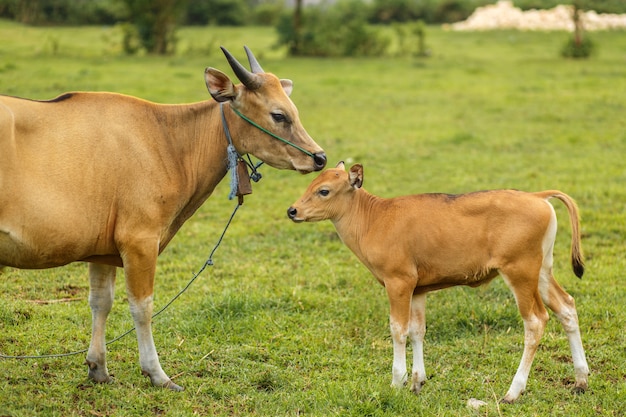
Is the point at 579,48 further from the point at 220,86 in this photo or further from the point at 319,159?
the point at 220,86

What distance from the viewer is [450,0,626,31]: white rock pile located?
3978cm

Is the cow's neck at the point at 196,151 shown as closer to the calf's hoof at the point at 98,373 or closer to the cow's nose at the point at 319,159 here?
the cow's nose at the point at 319,159

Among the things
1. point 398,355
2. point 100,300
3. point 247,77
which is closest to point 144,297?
point 100,300

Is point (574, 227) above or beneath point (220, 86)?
beneath

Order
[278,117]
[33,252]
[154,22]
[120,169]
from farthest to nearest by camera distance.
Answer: [154,22] → [278,117] → [120,169] → [33,252]

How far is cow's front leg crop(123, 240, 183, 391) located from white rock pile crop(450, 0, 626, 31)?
3655 centimetres

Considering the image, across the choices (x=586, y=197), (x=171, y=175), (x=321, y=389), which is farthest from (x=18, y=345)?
(x=586, y=197)

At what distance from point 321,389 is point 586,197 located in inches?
A: 259

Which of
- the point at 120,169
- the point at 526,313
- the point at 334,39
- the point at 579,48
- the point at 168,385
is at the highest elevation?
the point at 120,169

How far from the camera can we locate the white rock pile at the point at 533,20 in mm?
39781

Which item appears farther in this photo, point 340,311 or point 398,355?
point 340,311

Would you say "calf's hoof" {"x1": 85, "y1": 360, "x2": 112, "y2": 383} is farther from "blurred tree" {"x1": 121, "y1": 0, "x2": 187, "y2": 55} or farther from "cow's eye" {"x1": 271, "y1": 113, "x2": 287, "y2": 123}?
"blurred tree" {"x1": 121, "y1": 0, "x2": 187, "y2": 55}

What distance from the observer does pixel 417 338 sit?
231 inches

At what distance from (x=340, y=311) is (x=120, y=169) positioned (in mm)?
2639
